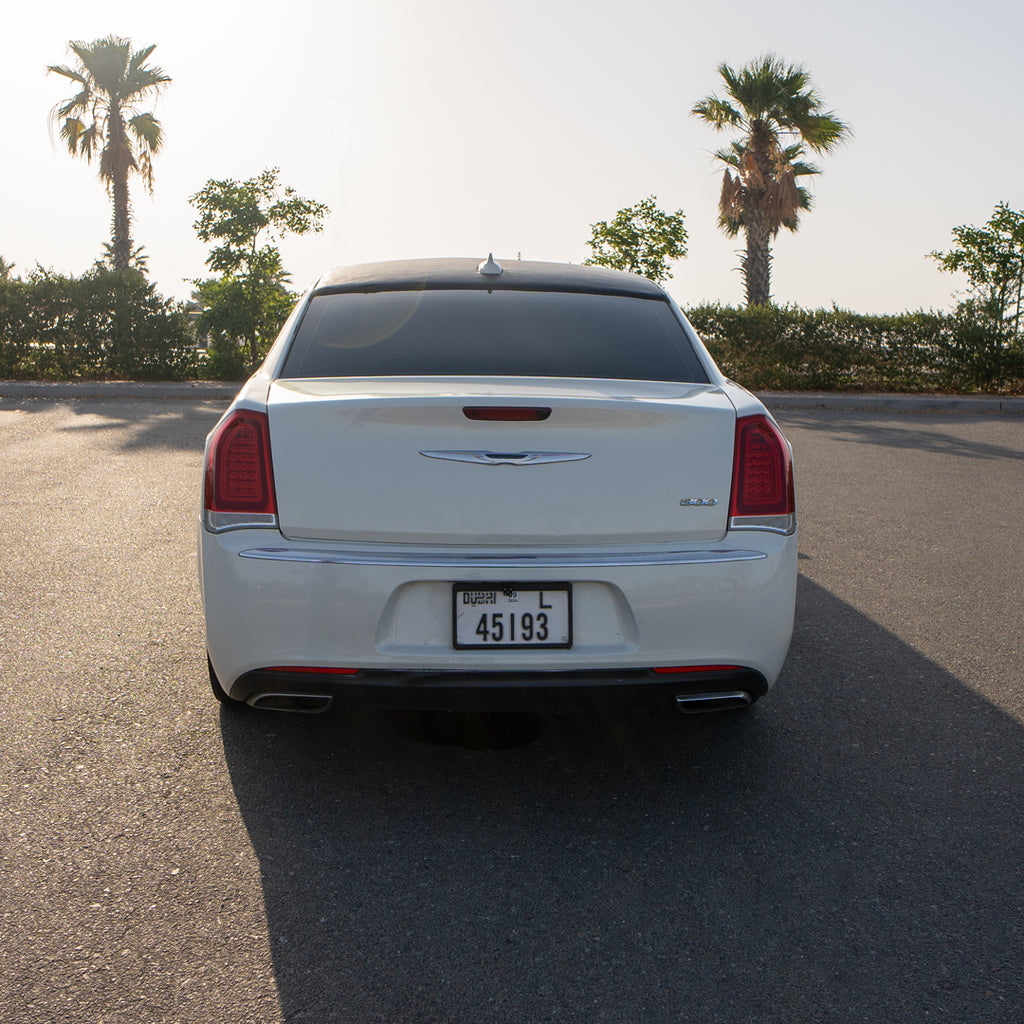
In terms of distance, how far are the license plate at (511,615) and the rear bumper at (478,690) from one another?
97 mm

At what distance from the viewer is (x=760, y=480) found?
2.91 metres

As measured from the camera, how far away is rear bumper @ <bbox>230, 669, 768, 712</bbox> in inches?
108

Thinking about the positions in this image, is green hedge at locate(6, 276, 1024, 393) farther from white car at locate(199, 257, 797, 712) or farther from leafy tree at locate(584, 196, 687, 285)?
white car at locate(199, 257, 797, 712)

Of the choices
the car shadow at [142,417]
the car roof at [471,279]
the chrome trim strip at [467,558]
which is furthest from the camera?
the car shadow at [142,417]

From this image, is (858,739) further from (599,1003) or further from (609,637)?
(599,1003)

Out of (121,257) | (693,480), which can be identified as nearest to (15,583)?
(693,480)

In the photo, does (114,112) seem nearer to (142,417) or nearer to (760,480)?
(142,417)

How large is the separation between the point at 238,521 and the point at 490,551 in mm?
706

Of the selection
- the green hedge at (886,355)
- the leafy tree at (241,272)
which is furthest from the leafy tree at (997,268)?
the leafy tree at (241,272)

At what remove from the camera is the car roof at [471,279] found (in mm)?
3703

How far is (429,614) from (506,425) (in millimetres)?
552

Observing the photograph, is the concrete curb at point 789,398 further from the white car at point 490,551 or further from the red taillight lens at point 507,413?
the red taillight lens at point 507,413

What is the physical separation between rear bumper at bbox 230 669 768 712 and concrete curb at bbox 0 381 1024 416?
14.0m

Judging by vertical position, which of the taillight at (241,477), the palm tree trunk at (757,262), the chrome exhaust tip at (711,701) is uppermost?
the palm tree trunk at (757,262)
